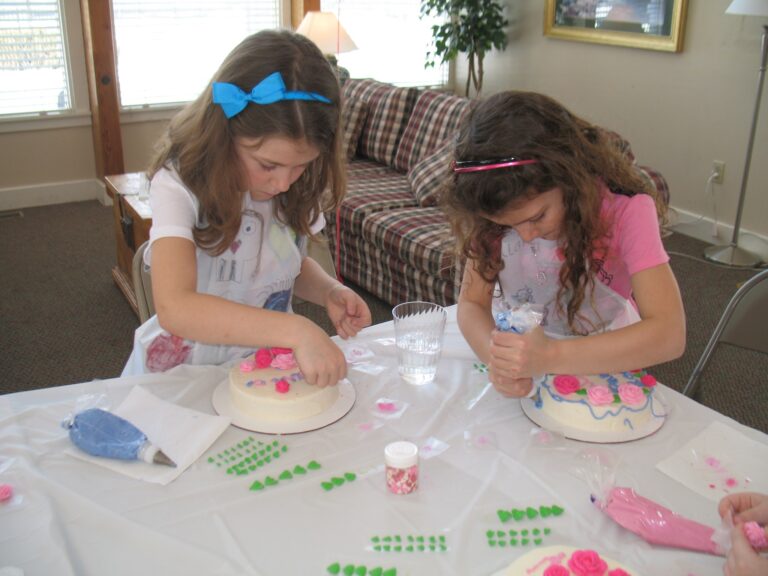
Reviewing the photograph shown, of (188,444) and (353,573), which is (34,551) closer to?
(188,444)

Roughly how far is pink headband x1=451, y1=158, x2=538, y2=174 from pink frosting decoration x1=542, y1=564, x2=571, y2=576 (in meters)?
0.62

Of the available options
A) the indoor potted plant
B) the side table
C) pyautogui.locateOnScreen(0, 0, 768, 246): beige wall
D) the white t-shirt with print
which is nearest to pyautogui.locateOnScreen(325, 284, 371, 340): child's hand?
the white t-shirt with print

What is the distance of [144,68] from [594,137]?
13.7 feet

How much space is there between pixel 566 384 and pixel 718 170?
132 inches

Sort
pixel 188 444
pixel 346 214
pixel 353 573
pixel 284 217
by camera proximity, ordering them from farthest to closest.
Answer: pixel 346 214 < pixel 284 217 < pixel 188 444 < pixel 353 573

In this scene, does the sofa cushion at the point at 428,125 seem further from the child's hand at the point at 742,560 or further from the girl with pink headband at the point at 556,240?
the child's hand at the point at 742,560

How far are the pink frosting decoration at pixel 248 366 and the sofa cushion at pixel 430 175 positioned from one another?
2.18 meters

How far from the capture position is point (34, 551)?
0.90m

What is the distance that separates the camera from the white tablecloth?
2.96 ft

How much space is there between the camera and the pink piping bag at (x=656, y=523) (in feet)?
3.02

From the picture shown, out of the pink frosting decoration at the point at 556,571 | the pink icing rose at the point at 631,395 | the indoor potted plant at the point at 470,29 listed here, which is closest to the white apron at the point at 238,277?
the pink icing rose at the point at 631,395

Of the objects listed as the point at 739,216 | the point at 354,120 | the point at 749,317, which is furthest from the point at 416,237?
the point at 739,216

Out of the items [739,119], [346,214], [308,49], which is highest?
[308,49]

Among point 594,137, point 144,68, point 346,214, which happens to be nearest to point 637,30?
point 346,214
